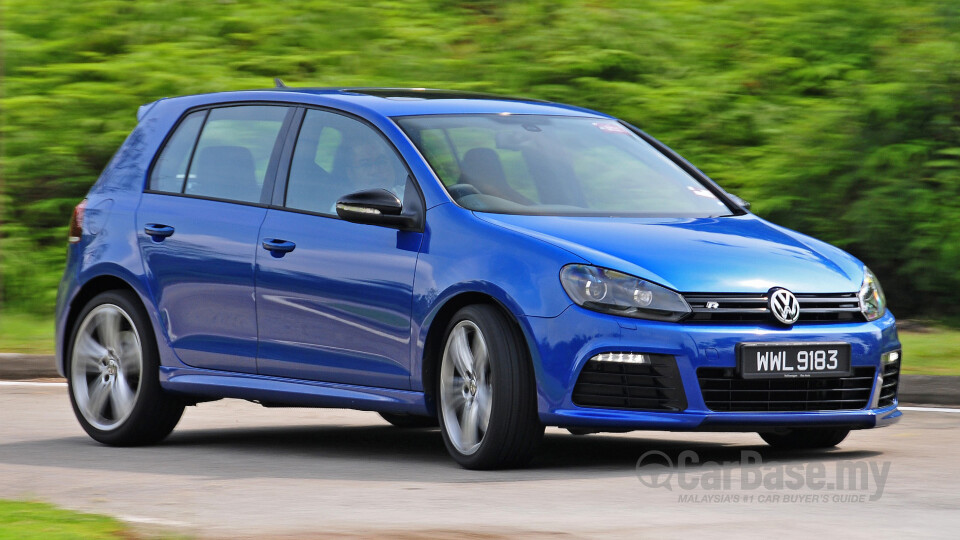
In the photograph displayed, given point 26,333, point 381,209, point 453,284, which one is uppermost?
point 381,209

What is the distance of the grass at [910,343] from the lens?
36.3 feet

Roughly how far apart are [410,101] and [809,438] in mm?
2509

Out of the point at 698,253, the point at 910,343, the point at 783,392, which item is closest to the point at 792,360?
the point at 783,392

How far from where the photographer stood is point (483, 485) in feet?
22.5

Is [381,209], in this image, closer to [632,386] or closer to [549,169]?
[549,169]

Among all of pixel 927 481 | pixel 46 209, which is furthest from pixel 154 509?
pixel 46 209

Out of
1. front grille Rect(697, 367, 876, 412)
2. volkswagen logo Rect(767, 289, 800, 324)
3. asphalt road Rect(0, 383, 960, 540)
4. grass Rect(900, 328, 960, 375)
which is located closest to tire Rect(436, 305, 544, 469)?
asphalt road Rect(0, 383, 960, 540)

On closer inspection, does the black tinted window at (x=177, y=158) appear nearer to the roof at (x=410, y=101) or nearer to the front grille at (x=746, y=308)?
the roof at (x=410, y=101)

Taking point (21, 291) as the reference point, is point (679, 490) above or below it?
above

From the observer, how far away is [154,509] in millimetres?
6371

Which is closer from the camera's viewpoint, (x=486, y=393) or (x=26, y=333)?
(x=486, y=393)

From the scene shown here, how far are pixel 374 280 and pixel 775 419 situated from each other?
6.10 ft

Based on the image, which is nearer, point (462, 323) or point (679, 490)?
point (679, 490)

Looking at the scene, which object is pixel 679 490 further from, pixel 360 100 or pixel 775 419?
pixel 360 100
